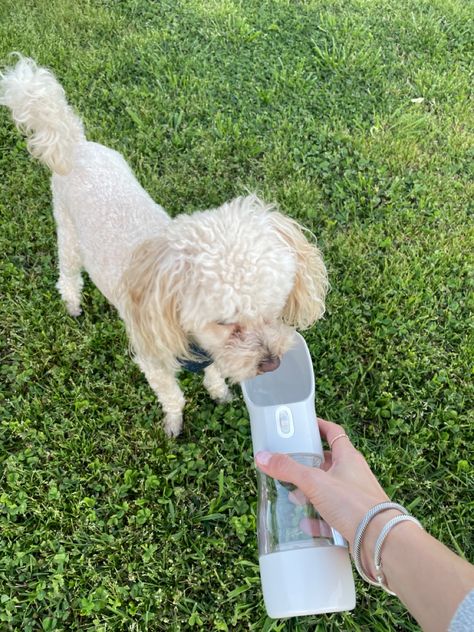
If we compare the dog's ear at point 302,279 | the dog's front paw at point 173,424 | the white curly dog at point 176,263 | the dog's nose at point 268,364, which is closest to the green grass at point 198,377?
the dog's front paw at point 173,424

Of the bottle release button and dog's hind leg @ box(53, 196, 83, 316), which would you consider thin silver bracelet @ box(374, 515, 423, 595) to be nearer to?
the bottle release button

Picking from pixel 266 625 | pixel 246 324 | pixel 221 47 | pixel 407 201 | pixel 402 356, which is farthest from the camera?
pixel 221 47

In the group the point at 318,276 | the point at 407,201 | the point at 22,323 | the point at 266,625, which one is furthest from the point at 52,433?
the point at 407,201

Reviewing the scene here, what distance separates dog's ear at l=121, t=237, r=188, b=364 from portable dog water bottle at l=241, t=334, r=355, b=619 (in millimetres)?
Result: 564

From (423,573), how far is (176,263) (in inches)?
52.5

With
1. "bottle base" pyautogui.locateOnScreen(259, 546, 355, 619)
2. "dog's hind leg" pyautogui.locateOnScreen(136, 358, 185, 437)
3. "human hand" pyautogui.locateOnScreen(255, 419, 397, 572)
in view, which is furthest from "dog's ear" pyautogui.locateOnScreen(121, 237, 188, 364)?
"bottle base" pyautogui.locateOnScreen(259, 546, 355, 619)

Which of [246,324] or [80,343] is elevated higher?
[246,324]

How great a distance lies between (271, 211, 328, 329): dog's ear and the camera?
7.41 ft

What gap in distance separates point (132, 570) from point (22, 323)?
169 centimetres

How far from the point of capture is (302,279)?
229 cm

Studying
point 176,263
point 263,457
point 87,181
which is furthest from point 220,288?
point 87,181

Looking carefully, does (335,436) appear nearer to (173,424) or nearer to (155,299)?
(155,299)

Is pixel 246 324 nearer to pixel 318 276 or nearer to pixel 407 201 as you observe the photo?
pixel 318 276

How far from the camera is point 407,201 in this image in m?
3.82
